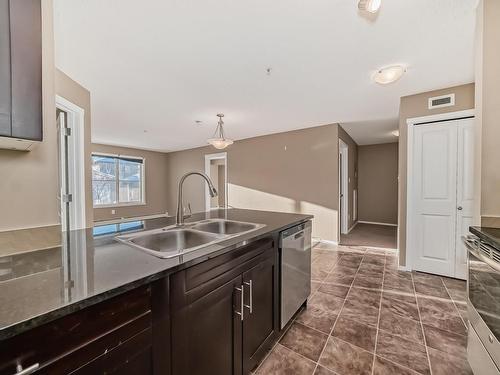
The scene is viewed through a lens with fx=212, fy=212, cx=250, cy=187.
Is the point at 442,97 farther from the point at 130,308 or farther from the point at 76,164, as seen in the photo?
the point at 76,164

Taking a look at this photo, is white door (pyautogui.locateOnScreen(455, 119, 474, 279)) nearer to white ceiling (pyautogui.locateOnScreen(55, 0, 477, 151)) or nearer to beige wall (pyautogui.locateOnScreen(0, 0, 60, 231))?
white ceiling (pyautogui.locateOnScreen(55, 0, 477, 151))

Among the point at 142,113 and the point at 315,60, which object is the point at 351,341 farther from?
the point at 142,113

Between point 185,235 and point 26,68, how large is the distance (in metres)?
1.18

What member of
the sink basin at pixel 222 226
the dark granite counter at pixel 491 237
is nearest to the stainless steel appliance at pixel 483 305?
the dark granite counter at pixel 491 237

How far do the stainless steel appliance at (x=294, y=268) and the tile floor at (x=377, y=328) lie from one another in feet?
0.74

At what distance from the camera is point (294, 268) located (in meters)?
1.79

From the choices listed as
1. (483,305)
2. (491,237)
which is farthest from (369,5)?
(483,305)

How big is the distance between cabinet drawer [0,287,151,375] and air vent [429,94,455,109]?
12.3 ft

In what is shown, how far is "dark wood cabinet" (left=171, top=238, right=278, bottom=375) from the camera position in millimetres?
901

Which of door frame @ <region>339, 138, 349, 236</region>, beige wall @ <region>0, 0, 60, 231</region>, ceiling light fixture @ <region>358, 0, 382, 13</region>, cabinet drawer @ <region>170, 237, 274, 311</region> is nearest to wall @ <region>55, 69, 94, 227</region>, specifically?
beige wall @ <region>0, 0, 60, 231</region>

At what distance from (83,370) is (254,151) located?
5.24m

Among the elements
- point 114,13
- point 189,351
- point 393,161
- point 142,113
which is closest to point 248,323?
point 189,351

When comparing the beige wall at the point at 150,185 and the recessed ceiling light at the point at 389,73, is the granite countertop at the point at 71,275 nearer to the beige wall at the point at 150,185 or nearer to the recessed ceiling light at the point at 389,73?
the recessed ceiling light at the point at 389,73

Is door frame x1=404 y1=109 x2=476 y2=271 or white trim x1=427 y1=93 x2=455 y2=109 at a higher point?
white trim x1=427 y1=93 x2=455 y2=109
